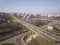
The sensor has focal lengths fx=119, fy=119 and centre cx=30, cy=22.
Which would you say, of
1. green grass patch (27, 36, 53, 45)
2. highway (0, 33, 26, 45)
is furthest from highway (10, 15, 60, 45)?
highway (0, 33, 26, 45)

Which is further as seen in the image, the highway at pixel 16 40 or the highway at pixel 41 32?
the highway at pixel 41 32

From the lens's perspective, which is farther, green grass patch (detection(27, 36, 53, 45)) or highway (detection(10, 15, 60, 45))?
highway (detection(10, 15, 60, 45))

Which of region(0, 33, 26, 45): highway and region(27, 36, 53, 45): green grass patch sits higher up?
region(0, 33, 26, 45): highway

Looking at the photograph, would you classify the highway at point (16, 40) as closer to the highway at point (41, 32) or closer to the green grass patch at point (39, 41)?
the green grass patch at point (39, 41)

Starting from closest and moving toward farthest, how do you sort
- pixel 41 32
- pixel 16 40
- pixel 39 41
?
pixel 16 40 → pixel 39 41 → pixel 41 32

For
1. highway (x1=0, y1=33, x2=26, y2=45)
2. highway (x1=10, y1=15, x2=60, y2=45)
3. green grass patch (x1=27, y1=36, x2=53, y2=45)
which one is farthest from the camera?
highway (x1=10, y1=15, x2=60, y2=45)

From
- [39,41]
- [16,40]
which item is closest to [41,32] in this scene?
[39,41]

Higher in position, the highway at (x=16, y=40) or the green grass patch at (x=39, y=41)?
the highway at (x=16, y=40)

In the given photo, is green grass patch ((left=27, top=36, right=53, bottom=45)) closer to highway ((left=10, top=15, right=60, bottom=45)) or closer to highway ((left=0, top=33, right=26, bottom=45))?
highway ((left=10, top=15, right=60, bottom=45))

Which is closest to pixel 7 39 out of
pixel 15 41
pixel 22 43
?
pixel 15 41

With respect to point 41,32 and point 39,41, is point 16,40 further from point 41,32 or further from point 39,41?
point 41,32

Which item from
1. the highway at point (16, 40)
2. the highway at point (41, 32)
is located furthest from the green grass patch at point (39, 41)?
the highway at point (16, 40)
